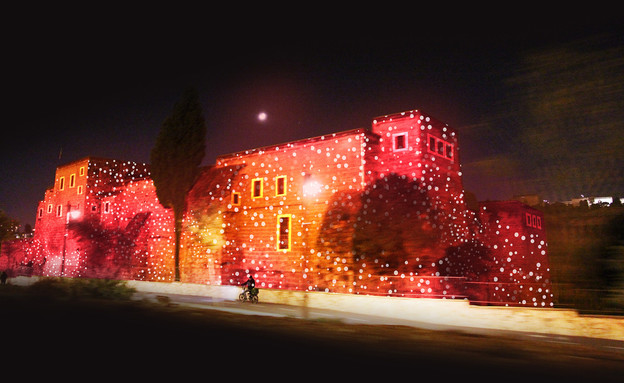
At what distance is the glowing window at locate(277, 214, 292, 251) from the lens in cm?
2578

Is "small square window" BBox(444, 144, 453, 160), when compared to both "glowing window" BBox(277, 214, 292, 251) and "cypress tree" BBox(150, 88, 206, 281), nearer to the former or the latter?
"glowing window" BBox(277, 214, 292, 251)

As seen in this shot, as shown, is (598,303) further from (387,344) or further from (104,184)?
(104,184)

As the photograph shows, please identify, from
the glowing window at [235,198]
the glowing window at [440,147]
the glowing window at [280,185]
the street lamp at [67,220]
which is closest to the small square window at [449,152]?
the glowing window at [440,147]

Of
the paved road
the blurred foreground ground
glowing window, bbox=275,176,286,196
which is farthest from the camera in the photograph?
glowing window, bbox=275,176,286,196

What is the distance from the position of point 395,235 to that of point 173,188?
53.4ft

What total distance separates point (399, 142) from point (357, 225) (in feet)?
16.4

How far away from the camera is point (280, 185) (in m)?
26.8

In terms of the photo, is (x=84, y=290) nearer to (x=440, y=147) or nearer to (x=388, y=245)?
(x=388, y=245)

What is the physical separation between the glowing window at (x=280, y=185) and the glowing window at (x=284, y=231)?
142 cm

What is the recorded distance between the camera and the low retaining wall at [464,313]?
38.5ft

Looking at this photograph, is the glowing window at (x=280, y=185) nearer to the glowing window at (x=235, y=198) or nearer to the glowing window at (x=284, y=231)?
Answer: the glowing window at (x=284, y=231)

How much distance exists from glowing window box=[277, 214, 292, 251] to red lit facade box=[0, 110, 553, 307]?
78mm

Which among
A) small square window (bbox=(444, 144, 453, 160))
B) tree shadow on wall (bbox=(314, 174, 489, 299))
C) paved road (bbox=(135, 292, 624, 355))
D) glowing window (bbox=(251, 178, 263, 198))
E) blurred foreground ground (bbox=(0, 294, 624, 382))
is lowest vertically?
paved road (bbox=(135, 292, 624, 355))

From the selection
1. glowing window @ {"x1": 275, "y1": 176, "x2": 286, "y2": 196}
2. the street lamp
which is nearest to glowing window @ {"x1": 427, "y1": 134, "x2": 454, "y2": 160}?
glowing window @ {"x1": 275, "y1": 176, "x2": 286, "y2": 196}
